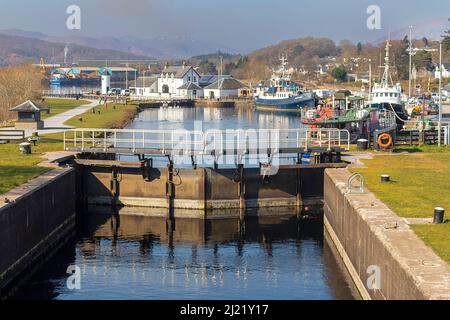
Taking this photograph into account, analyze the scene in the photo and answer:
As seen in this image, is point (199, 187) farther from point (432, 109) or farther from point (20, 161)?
point (432, 109)

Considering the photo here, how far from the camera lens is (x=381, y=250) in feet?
103

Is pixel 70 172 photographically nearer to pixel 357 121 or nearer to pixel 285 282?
pixel 285 282

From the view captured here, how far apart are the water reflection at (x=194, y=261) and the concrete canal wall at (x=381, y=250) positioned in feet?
4.42

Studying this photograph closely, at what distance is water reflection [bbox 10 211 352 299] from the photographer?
36.8 m

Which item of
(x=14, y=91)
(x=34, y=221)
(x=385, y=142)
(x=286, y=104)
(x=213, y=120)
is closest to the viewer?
(x=34, y=221)

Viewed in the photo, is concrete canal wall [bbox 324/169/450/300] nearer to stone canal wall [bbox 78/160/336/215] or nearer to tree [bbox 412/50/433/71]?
stone canal wall [bbox 78/160/336/215]

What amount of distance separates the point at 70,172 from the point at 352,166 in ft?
55.3

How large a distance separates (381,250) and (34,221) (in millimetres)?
17891

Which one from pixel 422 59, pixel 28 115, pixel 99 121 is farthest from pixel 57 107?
pixel 422 59

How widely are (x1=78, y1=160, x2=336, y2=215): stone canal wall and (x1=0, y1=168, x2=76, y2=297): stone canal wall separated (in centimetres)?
311

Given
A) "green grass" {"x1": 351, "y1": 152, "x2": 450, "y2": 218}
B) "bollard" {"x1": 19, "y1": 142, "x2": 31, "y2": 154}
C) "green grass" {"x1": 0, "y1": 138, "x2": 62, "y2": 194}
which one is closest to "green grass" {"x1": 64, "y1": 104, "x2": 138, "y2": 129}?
"green grass" {"x1": 0, "y1": 138, "x2": 62, "y2": 194}

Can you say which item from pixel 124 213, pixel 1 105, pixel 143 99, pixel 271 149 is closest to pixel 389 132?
pixel 271 149
